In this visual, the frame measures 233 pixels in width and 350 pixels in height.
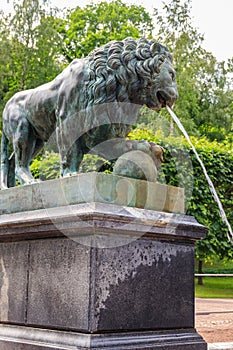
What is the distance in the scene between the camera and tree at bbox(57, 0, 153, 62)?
101 feet

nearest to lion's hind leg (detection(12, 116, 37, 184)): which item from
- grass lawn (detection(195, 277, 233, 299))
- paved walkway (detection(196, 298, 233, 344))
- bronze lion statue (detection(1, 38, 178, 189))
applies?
bronze lion statue (detection(1, 38, 178, 189))

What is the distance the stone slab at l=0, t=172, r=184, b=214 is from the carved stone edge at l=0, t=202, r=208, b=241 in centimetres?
7

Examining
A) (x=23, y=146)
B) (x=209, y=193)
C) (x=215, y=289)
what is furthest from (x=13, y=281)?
(x=215, y=289)

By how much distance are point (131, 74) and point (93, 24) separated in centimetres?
2854

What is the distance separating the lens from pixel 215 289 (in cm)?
2131

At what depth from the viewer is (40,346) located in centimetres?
418

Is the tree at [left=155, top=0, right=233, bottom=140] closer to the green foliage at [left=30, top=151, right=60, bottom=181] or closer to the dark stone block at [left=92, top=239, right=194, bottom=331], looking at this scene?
the green foliage at [left=30, top=151, right=60, bottom=181]

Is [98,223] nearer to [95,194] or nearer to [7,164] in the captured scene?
[95,194]

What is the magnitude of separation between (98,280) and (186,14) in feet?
89.5

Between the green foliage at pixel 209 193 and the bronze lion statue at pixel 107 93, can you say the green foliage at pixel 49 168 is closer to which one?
the bronze lion statue at pixel 107 93

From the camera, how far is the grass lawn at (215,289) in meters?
19.0

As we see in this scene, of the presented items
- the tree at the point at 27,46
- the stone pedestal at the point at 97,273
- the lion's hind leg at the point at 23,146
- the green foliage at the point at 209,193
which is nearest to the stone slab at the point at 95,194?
the stone pedestal at the point at 97,273

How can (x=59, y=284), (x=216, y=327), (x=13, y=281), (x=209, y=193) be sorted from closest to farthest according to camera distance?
(x=59, y=284), (x=13, y=281), (x=216, y=327), (x=209, y=193)

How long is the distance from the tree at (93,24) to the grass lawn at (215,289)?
552 inches
